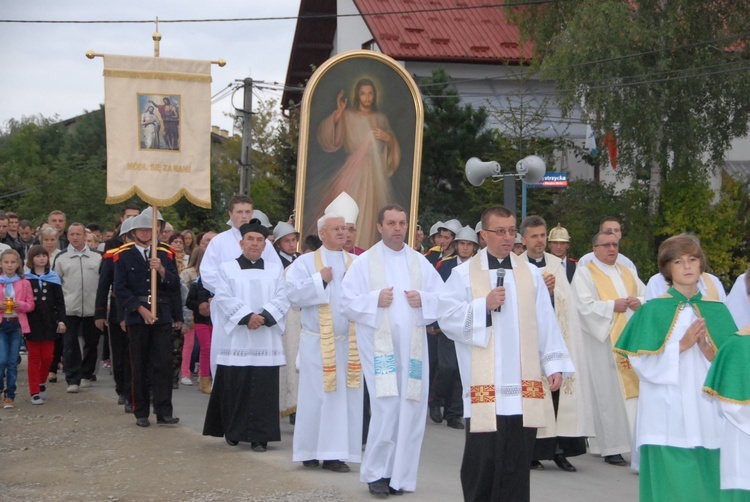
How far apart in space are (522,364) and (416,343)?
1438mm

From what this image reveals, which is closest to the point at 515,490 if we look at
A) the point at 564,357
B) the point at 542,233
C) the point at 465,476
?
the point at 465,476

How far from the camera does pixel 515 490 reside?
21.6ft

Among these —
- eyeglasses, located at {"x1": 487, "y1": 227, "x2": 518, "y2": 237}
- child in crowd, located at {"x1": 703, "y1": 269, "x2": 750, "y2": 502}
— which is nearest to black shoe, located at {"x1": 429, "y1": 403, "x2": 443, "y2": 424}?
eyeglasses, located at {"x1": 487, "y1": 227, "x2": 518, "y2": 237}

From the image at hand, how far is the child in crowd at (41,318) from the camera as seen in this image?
12422 mm

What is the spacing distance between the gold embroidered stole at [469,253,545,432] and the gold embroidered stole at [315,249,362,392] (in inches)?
84.1

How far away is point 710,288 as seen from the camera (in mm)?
8070

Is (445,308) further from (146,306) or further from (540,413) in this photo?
(146,306)

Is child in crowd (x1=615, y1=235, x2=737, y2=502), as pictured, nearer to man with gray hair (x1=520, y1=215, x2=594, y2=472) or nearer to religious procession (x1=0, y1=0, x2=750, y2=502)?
religious procession (x1=0, y1=0, x2=750, y2=502)

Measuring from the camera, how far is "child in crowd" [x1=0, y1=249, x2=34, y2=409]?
1202cm

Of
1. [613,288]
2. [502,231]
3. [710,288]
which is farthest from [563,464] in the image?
[502,231]

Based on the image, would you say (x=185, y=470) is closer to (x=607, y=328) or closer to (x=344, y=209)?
(x=344, y=209)

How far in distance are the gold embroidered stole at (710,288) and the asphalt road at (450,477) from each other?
157 cm

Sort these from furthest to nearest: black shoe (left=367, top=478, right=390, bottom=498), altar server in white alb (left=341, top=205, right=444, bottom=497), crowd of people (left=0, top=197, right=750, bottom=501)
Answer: altar server in white alb (left=341, top=205, right=444, bottom=497), black shoe (left=367, top=478, right=390, bottom=498), crowd of people (left=0, top=197, right=750, bottom=501)

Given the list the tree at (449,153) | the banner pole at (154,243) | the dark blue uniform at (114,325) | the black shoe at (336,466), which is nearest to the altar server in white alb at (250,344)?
the black shoe at (336,466)
